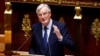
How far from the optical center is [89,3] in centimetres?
205

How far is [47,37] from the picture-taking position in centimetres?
172

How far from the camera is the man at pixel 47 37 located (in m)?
1.67

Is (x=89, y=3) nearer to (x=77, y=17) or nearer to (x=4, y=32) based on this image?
(x=77, y=17)

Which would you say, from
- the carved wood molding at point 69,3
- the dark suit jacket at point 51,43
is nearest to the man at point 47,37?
the dark suit jacket at point 51,43

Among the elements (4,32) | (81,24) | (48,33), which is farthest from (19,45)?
(48,33)

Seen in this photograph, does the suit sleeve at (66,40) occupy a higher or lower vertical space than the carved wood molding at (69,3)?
lower

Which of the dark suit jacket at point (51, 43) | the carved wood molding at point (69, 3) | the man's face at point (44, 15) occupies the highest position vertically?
the carved wood molding at point (69, 3)

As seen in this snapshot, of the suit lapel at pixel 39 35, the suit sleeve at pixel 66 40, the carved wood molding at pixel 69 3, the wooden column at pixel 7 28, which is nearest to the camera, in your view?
the suit sleeve at pixel 66 40

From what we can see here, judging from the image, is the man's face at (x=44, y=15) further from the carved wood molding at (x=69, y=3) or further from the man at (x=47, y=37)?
the carved wood molding at (x=69, y=3)

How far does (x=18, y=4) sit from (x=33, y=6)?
0.31 ft

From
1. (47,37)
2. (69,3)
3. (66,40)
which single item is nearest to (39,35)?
(47,37)

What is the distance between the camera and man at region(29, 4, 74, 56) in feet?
5.47

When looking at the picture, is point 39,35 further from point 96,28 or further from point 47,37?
point 96,28

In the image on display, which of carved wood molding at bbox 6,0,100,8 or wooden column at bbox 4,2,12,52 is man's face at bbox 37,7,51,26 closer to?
carved wood molding at bbox 6,0,100,8
